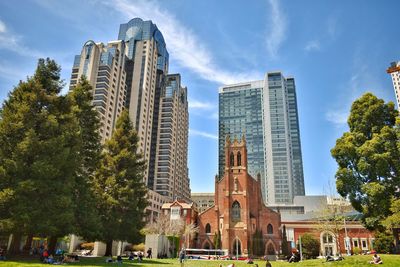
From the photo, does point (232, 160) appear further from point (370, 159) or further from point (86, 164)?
point (86, 164)

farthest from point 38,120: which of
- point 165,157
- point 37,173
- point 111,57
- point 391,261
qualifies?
point 165,157

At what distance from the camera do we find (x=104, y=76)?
9556 centimetres

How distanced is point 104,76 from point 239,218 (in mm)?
63514

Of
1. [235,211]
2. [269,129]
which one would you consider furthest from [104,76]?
[269,129]

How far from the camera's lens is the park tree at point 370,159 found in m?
28.5

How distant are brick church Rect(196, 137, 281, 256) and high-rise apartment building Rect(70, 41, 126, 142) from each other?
4512cm

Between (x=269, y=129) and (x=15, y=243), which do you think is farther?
(x=269, y=129)

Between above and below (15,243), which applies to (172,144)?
above

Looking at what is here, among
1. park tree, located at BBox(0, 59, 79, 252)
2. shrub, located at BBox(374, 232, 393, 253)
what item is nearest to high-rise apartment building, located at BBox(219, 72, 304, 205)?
shrub, located at BBox(374, 232, 393, 253)

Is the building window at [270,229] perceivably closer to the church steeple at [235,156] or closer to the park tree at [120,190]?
the church steeple at [235,156]

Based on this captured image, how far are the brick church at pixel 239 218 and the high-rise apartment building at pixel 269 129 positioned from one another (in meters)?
92.4

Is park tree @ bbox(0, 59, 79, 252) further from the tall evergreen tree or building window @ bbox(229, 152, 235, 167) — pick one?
building window @ bbox(229, 152, 235, 167)

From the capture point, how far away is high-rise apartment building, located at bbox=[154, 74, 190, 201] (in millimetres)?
113938

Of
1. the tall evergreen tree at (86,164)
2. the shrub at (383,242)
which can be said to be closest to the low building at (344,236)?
the shrub at (383,242)
